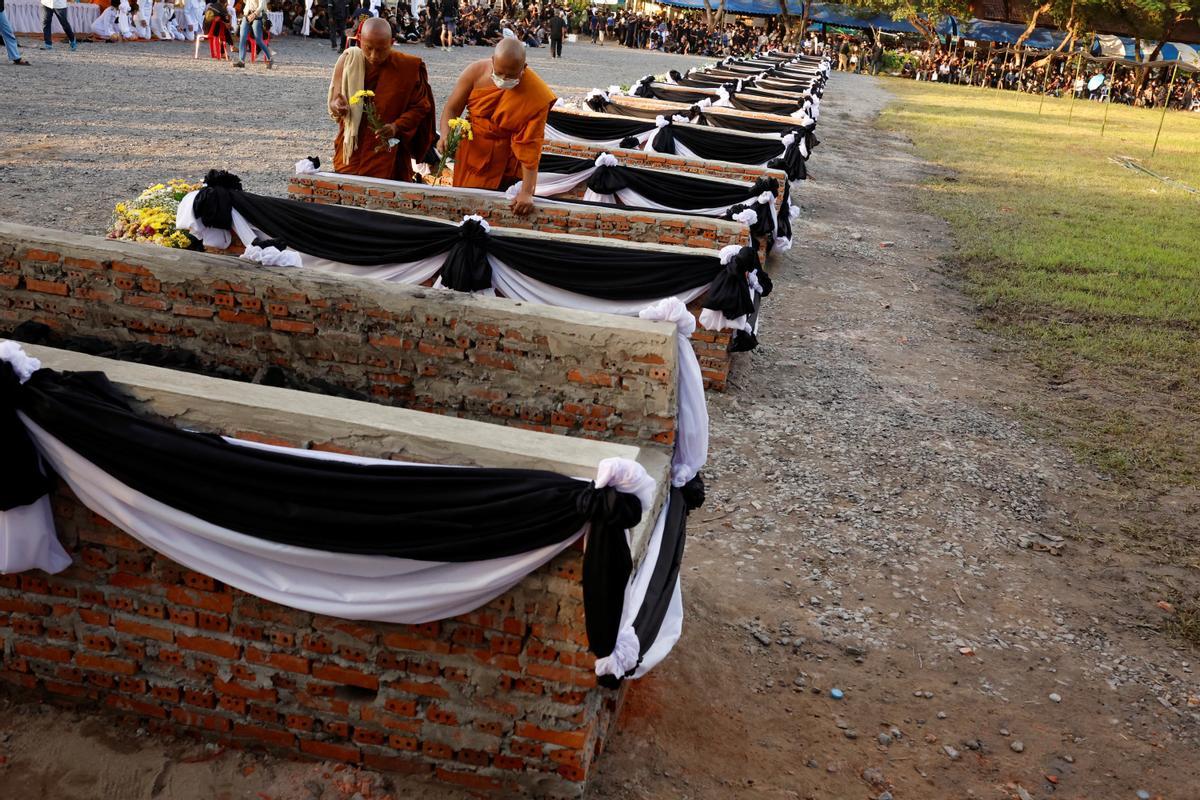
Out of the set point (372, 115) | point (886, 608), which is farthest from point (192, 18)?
point (886, 608)

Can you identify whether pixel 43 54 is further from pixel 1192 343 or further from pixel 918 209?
pixel 1192 343

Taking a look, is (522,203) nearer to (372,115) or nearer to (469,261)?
(469,261)

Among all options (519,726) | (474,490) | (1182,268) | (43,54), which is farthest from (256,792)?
(43,54)

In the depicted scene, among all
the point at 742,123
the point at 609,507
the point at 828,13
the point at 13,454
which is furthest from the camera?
the point at 828,13

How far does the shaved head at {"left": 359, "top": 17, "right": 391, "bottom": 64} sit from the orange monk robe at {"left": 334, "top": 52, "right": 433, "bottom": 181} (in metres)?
0.10

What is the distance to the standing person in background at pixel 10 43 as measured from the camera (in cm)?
1816

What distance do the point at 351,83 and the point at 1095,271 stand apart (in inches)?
391

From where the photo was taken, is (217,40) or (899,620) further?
(217,40)

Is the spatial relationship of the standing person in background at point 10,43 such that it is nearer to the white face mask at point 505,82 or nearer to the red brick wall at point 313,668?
the white face mask at point 505,82

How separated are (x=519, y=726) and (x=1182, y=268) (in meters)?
13.2

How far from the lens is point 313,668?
12.6 ft

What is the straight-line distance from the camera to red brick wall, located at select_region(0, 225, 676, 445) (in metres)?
4.75

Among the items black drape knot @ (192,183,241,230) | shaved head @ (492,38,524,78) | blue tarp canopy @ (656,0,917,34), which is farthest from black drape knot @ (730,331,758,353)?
blue tarp canopy @ (656,0,917,34)

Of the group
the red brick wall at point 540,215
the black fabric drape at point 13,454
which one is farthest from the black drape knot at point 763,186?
the black fabric drape at point 13,454
